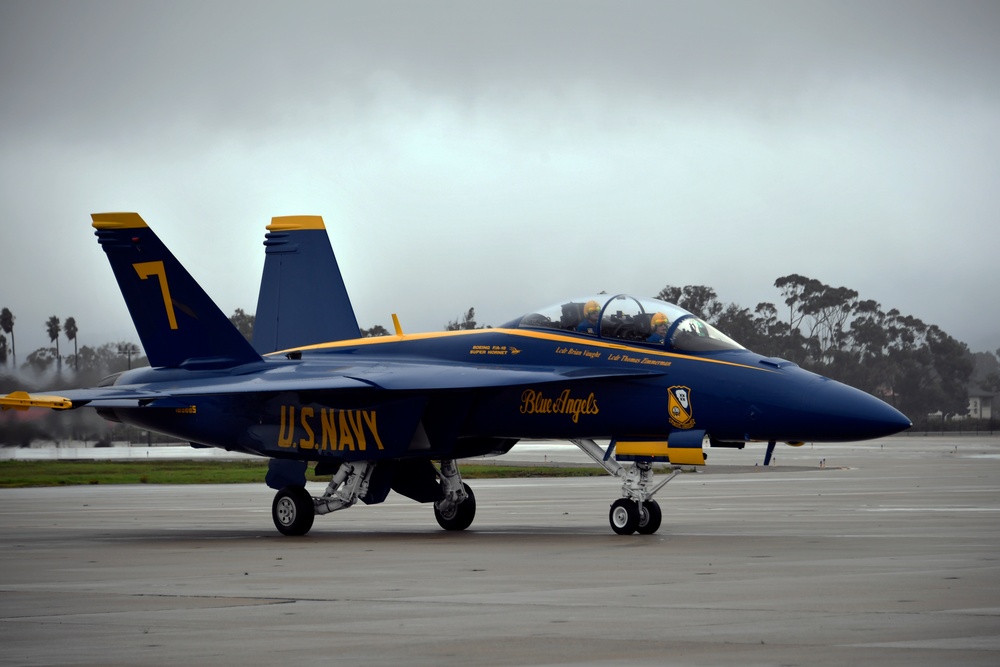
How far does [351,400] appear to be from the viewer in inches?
707

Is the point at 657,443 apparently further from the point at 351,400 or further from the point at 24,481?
the point at 24,481

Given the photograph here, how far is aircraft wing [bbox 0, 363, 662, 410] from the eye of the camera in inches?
665

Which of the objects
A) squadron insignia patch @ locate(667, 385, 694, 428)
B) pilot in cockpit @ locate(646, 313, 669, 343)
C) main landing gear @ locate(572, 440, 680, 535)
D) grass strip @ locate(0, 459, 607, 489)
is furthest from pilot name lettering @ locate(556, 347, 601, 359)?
grass strip @ locate(0, 459, 607, 489)

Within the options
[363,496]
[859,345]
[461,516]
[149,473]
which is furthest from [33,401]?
Answer: [859,345]

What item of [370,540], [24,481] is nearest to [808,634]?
[370,540]

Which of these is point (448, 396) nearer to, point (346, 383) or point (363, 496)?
point (346, 383)

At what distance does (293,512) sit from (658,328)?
17.8 ft

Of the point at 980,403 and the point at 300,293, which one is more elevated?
the point at 300,293

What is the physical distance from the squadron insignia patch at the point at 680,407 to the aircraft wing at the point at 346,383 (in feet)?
1.17

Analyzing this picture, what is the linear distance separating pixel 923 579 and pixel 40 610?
6.81m

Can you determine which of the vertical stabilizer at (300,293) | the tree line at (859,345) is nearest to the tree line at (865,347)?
the tree line at (859,345)

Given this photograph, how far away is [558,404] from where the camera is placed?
17.2 m

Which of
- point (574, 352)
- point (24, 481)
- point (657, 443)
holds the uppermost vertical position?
point (574, 352)

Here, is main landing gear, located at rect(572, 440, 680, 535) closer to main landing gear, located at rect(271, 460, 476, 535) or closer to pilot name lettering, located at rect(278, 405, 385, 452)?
main landing gear, located at rect(271, 460, 476, 535)
